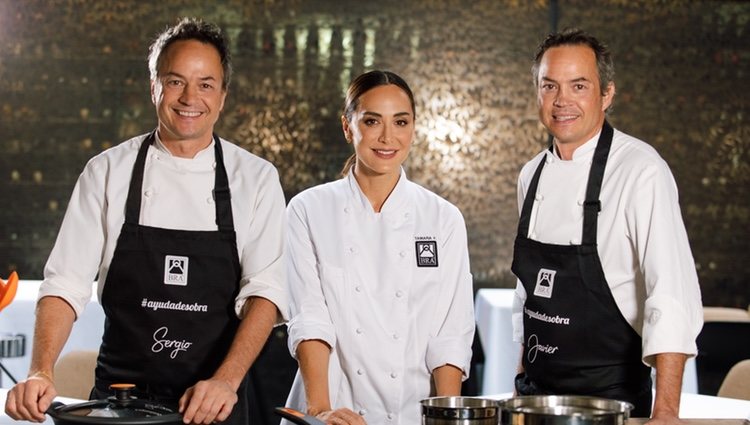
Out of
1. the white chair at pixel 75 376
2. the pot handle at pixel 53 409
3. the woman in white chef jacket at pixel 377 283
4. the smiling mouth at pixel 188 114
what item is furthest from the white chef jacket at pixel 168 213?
the white chair at pixel 75 376

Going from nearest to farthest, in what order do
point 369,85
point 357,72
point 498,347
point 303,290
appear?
point 303,290
point 369,85
point 498,347
point 357,72

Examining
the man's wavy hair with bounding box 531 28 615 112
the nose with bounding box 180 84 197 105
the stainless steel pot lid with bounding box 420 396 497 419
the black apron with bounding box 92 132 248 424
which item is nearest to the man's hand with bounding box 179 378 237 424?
the black apron with bounding box 92 132 248 424

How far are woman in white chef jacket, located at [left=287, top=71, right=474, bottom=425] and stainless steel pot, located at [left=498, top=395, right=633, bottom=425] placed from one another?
0.82 meters

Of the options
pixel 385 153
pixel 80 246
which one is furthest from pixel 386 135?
pixel 80 246

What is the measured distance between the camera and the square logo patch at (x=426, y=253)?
2.75m

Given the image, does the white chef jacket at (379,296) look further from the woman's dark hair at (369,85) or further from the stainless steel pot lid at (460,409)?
the stainless steel pot lid at (460,409)

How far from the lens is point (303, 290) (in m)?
2.68

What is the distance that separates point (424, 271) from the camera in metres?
2.74

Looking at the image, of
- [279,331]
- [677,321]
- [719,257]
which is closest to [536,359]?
[677,321]

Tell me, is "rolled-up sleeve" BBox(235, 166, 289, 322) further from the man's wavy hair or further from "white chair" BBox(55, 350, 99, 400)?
"white chair" BBox(55, 350, 99, 400)

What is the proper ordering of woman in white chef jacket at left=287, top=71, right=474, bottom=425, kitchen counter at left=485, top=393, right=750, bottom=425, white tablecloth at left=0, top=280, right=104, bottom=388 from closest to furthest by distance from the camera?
woman in white chef jacket at left=287, top=71, right=474, bottom=425, kitchen counter at left=485, top=393, right=750, bottom=425, white tablecloth at left=0, top=280, right=104, bottom=388

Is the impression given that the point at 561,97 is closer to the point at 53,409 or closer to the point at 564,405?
the point at 564,405

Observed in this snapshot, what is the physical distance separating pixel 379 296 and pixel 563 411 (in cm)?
96

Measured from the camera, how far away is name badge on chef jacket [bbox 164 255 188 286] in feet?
7.97
